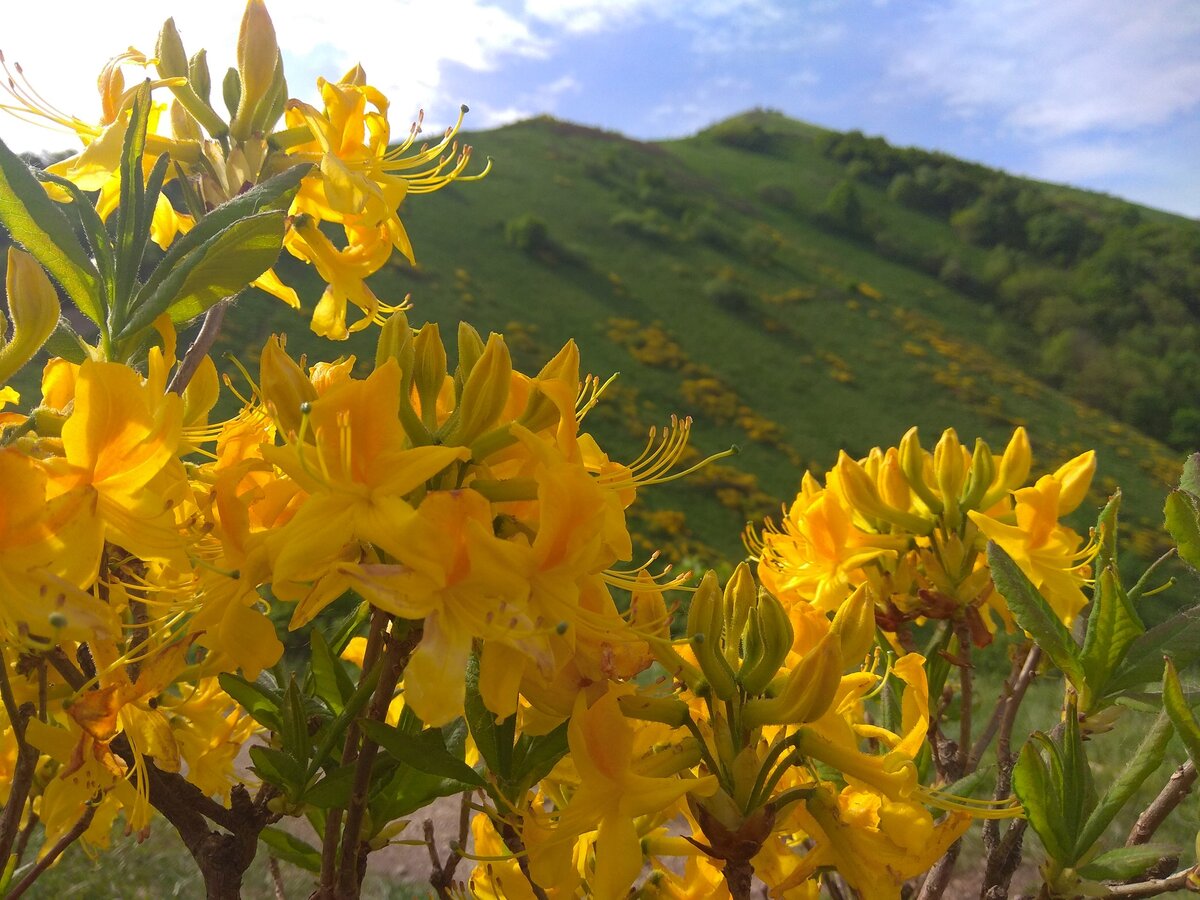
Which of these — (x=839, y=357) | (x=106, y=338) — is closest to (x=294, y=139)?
(x=106, y=338)

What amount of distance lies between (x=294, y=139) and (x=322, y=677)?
2.37 ft

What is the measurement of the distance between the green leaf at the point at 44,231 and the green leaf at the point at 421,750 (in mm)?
472

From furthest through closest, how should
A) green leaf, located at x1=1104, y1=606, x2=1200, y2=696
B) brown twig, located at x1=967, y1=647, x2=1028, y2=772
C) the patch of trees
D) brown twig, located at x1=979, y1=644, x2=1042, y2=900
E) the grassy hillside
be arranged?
the patch of trees → the grassy hillside → brown twig, located at x1=967, y1=647, x2=1028, y2=772 → brown twig, located at x1=979, y1=644, x2=1042, y2=900 → green leaf, located at x1=1104, y1=606, x2=1200, y2=696

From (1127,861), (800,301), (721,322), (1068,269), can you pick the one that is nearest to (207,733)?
(1127,861)

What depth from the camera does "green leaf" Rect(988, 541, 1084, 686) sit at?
3.14 feet

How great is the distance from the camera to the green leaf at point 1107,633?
0.94 metres

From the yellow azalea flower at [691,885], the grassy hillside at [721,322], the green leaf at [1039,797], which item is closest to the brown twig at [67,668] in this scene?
the yellow azalea flower at [691,885]

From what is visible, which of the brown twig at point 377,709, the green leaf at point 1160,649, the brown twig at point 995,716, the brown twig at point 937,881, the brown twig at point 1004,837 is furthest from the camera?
the brown twig at point 995,716

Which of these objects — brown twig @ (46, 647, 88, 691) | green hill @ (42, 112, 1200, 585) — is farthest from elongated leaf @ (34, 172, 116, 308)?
green hill @ (42, 112, 1200, 585)

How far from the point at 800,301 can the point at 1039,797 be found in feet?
76.7

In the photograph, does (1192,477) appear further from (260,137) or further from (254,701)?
(260,137)

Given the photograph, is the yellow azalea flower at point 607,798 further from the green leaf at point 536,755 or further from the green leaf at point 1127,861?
the green leaf at point 1127,861

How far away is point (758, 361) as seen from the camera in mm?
19375

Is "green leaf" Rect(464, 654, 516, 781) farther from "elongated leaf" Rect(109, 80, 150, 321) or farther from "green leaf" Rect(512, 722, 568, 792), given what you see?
"elongated leaf" Rect(109, 80, 150, 321)
